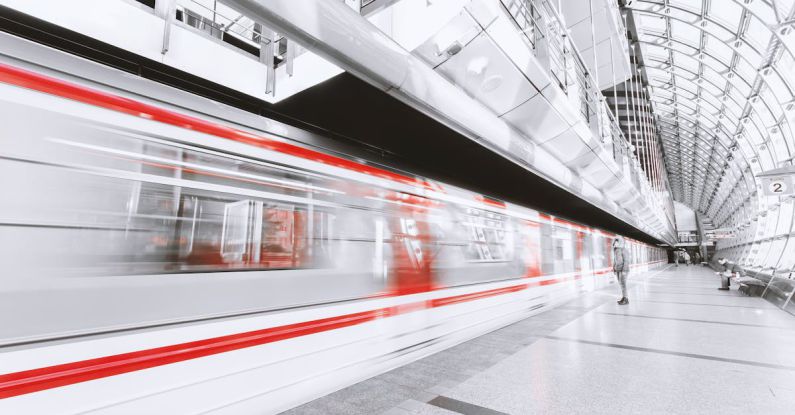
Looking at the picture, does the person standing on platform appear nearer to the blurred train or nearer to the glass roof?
the blurred train

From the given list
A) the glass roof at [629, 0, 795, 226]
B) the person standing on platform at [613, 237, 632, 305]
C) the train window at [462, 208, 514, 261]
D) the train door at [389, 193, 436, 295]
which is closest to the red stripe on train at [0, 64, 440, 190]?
the train door at [389, 193, 436, 295]

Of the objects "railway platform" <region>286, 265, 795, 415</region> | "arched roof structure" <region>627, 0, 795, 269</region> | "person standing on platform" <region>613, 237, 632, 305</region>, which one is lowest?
"railway platform" <region>286, 265, 795, 415</region>

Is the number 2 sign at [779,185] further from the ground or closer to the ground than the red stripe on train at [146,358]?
further from the ground

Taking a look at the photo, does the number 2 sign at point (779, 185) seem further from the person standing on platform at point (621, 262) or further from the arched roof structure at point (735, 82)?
the person standing on platform at point (621, 262)

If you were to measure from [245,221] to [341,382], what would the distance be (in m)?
1.61

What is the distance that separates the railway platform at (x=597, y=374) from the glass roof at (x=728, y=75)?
506 inches

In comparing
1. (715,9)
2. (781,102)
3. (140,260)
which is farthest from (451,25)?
(781,102)

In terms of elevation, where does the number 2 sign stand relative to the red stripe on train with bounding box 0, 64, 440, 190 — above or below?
above

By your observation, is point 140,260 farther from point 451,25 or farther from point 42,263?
point 451,25

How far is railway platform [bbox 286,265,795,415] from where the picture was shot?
2.63m

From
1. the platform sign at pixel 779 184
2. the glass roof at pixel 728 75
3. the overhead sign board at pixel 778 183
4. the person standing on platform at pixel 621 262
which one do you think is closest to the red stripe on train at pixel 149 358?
the person standing on platform at pixel 621 262

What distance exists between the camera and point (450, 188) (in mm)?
4828

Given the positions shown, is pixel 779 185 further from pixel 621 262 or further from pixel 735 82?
pixel 735 82

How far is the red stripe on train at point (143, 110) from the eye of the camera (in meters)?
1.82
